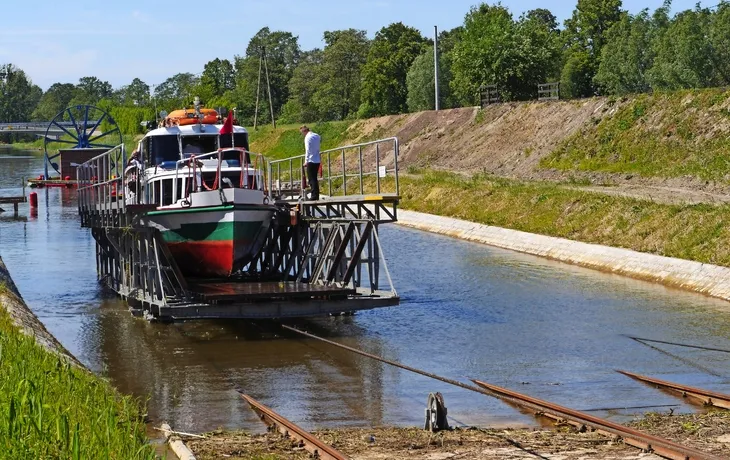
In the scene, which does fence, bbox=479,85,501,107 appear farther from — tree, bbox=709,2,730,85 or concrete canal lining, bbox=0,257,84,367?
concrete canal lining, bbox=0,257,84,367

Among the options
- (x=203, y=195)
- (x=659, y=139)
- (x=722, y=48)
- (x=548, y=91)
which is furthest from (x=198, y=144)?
(x=722, y=48)

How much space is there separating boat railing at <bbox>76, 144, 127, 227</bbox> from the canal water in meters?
2.12

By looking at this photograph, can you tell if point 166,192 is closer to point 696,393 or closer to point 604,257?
point 696,393

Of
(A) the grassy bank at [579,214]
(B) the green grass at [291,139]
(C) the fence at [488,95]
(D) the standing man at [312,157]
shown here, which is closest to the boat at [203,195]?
(D) the standing man at [312,157]

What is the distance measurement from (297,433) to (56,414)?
10.9 feet

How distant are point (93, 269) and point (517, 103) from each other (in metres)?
40.5

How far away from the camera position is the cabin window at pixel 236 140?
25.5 meters

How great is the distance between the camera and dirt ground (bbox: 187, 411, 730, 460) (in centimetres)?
1197

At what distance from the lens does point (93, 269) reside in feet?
112

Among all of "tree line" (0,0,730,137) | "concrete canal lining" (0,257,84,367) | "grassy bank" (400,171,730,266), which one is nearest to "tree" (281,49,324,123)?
"tree line" (0,0,730,137)

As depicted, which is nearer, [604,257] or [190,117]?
[190,117]

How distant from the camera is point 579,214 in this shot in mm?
37281

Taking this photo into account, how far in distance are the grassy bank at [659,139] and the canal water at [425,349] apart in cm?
1404

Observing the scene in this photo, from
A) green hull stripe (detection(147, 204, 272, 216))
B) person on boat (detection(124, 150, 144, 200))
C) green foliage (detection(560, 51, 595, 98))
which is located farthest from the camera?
green foliage (detection(560, 51, 595, 98))
